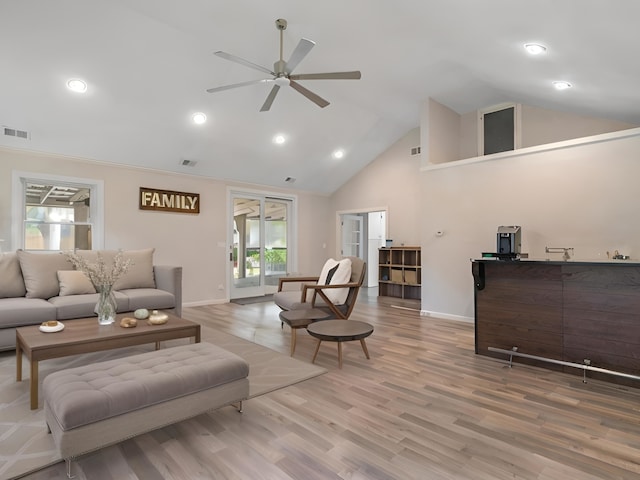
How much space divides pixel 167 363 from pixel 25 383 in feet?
5.38

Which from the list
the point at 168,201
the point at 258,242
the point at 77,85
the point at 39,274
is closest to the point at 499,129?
the point at 258,242

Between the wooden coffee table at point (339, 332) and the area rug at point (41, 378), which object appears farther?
the wooden coffee table at point (339, 332)

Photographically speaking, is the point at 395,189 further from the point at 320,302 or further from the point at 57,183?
the point at 57,183

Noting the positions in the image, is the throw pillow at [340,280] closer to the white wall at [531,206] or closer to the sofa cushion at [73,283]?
the white wall at [531,206]

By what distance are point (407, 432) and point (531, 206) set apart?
3710 mm

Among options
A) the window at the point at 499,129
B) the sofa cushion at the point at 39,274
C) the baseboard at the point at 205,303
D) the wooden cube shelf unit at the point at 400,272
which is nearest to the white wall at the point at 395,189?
the wooden cube shelf unit at the point at 400,272

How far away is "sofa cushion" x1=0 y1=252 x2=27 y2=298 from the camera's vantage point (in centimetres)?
391

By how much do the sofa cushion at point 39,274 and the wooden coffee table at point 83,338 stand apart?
1.24m

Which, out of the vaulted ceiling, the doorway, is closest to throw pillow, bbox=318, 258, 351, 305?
the vaulted ceiling

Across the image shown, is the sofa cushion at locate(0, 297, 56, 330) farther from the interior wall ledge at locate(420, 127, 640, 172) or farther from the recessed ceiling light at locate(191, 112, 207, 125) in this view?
the interior wall ledge at locate(420, 127, 640, 172)

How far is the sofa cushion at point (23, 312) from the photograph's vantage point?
3420 mm

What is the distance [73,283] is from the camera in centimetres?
416

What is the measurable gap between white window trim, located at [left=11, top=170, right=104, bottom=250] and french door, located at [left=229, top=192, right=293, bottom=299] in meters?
2.29

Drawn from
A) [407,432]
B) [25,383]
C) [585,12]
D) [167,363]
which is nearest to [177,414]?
[167,363]
